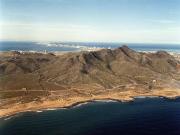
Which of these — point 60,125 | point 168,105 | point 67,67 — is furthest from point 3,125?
point 67,67

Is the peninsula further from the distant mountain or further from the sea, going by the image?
the sea

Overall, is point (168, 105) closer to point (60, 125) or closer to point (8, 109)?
point (60, 125)

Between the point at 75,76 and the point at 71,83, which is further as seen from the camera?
the point at 75,76

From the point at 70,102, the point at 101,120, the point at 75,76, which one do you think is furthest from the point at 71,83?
the point at 101,120

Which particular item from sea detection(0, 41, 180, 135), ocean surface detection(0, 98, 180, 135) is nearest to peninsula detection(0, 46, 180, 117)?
sea detection(0, 41, 180, 135)

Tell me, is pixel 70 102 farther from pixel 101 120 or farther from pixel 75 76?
pixel 75 76

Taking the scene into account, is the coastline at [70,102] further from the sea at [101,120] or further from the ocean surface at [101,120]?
the ocean surface at [101,120]
